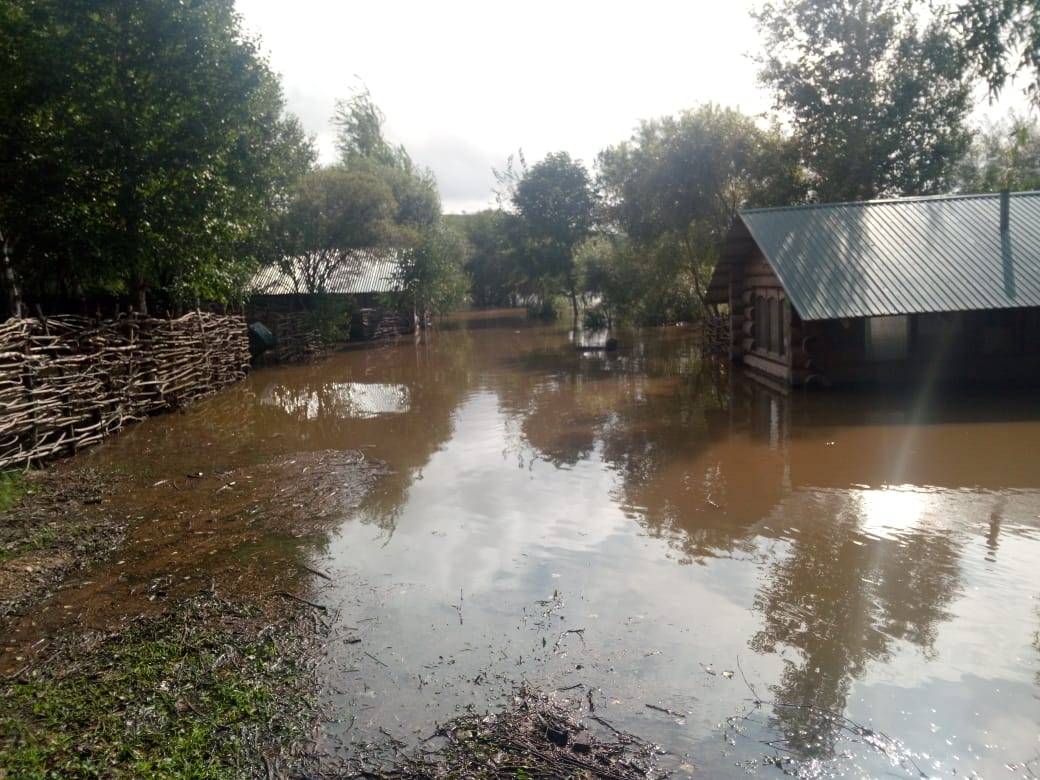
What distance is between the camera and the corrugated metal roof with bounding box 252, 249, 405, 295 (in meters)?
33.7

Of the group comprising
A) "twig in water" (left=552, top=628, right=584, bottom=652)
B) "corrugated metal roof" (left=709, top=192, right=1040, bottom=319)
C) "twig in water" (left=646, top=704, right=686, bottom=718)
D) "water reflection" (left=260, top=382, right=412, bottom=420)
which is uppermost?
"corrugated metal roof" (left=709, top=192, right=1040, bottom=319)

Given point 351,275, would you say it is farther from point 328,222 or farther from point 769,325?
point 769,325

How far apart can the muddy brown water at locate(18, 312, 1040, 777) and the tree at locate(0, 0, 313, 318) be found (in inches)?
150

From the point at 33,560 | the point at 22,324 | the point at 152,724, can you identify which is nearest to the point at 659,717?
the point at 152,724

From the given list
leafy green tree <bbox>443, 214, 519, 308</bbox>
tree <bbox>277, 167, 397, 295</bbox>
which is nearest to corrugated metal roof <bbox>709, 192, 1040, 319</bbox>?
tree <bbox>277, 167, 397, 295</bbox>

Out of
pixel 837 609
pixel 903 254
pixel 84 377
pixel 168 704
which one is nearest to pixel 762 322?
pixel 903 254

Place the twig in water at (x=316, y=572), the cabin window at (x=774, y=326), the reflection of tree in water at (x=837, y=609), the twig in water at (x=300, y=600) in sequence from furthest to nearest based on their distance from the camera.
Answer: the cabin window at (x=774, y=326) → the twig in water at (x=316, y=572) → the twig in water at (x=300, y=600) → the reflection of tree in water at (x=837, y=609)

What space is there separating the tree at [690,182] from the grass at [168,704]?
29.8 metres

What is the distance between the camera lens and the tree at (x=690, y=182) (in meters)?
32.1

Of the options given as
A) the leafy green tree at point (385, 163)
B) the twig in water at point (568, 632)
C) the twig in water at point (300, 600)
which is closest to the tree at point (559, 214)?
the leafy green tree at point (385, 163)

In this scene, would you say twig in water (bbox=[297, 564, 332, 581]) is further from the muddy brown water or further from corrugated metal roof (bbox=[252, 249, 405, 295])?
corrugated metal roof (bbox=[252, 249, 405, 295])

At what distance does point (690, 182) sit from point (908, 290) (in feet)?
59.8

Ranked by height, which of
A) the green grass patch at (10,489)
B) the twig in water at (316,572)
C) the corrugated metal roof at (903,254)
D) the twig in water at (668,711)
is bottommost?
the twig in water at (668,711)

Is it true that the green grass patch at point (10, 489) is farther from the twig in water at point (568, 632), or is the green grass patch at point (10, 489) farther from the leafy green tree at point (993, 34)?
the leafy green tree at point (993, 34)
